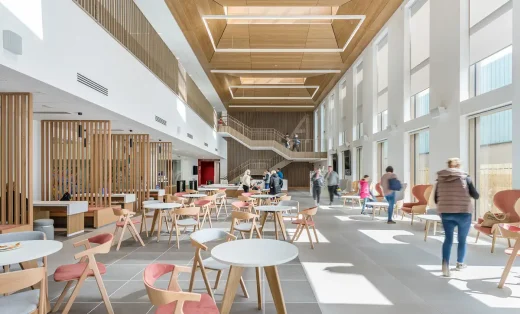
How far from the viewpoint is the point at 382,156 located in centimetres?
1300

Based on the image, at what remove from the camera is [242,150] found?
26.9 m

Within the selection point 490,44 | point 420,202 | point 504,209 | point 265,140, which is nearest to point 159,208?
point 504,209

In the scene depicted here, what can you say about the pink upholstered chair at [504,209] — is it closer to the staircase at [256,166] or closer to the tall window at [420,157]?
the tall window at [420,157]

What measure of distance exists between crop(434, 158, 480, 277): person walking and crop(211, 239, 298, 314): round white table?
2.53 meters

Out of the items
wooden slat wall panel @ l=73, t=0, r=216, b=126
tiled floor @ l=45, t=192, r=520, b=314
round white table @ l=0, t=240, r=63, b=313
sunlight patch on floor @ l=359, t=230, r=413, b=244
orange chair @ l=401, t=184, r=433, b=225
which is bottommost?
sunlight patch on floor @ l=359, t=230, r=413, b=244

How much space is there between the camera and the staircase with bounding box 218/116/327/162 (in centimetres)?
2314

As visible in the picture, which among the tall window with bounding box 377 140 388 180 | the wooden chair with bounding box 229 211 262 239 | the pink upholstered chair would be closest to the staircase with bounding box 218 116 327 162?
the tall window with bounding box 377 140 388 180

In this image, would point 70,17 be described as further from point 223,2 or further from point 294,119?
point 294,119

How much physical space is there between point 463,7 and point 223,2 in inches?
263

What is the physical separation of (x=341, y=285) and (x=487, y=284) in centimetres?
174

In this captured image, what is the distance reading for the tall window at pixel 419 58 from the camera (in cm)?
932

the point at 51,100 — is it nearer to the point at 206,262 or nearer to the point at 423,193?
the point at 206,262

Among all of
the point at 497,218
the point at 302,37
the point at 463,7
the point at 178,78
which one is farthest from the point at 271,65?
the point at 497,218

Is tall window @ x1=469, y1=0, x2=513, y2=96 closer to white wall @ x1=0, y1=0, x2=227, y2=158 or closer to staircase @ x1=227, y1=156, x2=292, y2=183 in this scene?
white wall @ x1=0, y1=0, x2=227, y2=158
